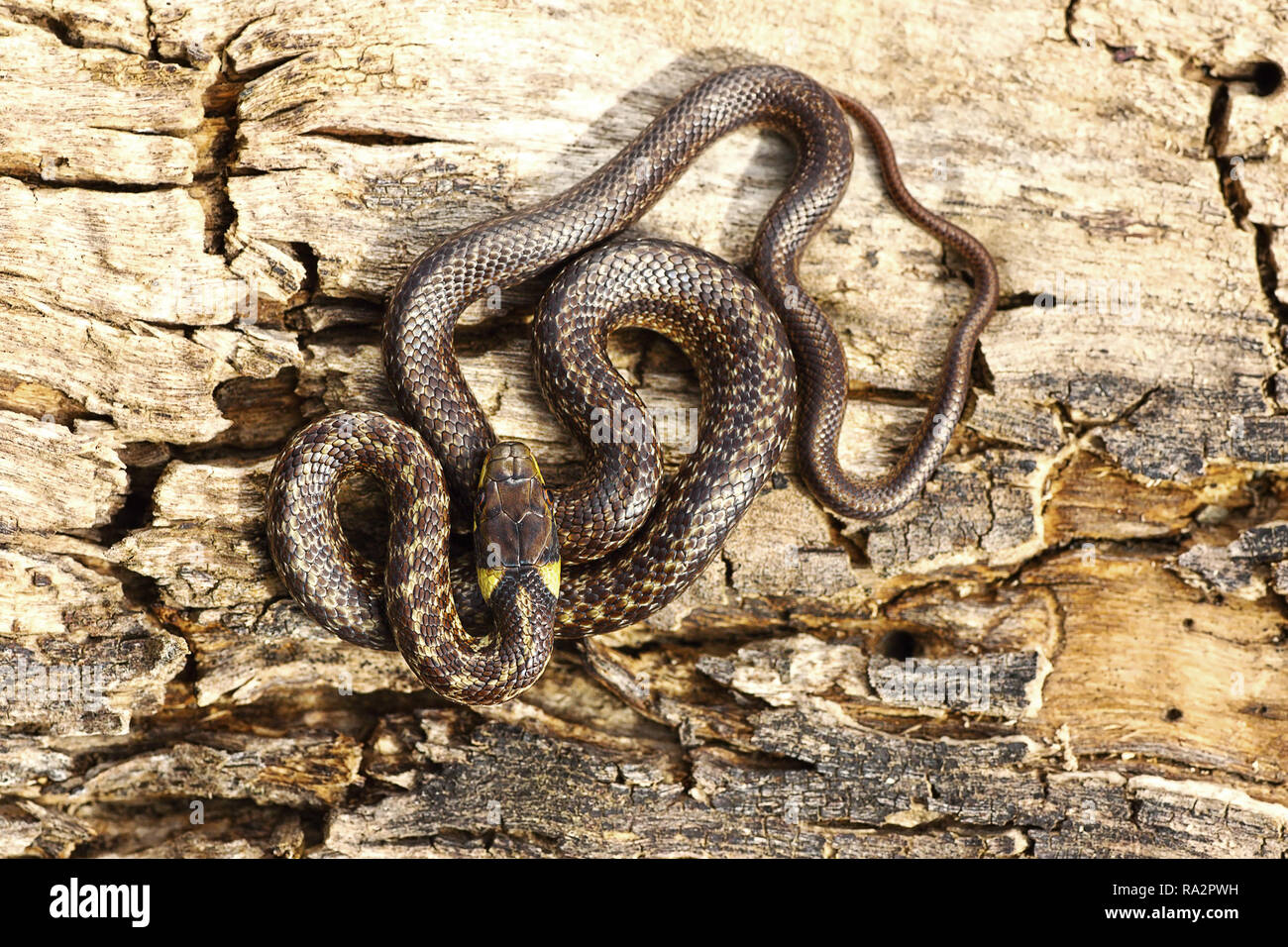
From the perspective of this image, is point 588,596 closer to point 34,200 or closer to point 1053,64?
point 34,200

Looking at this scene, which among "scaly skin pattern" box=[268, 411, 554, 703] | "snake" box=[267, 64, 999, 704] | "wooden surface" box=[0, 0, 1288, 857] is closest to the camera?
"scaly skin pattern" box=[268, 411, 554, 703]

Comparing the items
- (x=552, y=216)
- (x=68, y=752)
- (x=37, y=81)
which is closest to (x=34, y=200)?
(x=37, y=81)

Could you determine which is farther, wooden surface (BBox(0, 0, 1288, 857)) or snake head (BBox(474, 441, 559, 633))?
Result: wooden surface (BBox(0, 0, 1288, 857))

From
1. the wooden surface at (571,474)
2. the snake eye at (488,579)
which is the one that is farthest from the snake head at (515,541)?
the wooden surface at (571,474)

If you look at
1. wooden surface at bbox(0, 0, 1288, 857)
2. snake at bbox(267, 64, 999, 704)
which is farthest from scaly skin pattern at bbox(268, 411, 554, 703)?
wooden surface at bbox(0, 0, 1288, 857)

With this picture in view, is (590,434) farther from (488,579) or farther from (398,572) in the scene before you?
(398,572)

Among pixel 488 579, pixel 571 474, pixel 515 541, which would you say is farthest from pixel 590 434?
pixel 488 579

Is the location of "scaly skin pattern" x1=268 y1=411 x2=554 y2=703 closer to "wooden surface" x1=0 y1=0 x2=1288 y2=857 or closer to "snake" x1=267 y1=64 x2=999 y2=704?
"snake" x1=267 y1=64 x2=999 y2=704

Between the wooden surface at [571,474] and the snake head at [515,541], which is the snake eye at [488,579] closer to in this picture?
the snake head at [515,541]
